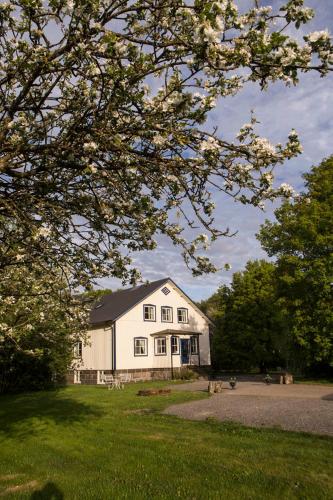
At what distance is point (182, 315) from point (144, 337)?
482 cm

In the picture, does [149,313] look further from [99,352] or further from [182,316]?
[99,352]

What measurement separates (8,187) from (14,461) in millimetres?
5959

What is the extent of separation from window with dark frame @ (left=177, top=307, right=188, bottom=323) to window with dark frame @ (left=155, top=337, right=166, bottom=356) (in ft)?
9.96

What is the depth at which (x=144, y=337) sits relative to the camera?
36.5 metres

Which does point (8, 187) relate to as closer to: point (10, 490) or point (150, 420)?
point (10, 490)

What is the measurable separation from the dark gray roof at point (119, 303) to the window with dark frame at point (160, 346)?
3634 mm

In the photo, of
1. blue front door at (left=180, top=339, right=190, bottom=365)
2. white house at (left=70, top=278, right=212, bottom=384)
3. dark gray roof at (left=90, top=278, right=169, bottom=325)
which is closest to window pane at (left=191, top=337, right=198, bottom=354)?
white house at (left=70, top=278, right=212, bottom=384)

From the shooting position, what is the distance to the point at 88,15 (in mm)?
5473

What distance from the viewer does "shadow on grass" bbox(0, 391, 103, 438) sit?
1409cm

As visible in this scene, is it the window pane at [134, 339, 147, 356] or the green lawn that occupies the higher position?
the window pane at [134, 339, 147, 356]

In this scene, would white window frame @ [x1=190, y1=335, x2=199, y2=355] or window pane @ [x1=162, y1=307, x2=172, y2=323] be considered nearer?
window pane @ [x1=162, y1=307, x2=172, y2=323]

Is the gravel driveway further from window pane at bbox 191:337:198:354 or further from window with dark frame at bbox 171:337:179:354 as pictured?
window pane at bbox 191:337:198:354

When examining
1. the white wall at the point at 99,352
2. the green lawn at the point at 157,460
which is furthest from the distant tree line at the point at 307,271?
the green lawn at the point at 157,460

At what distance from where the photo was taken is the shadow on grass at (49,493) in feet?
23.9
